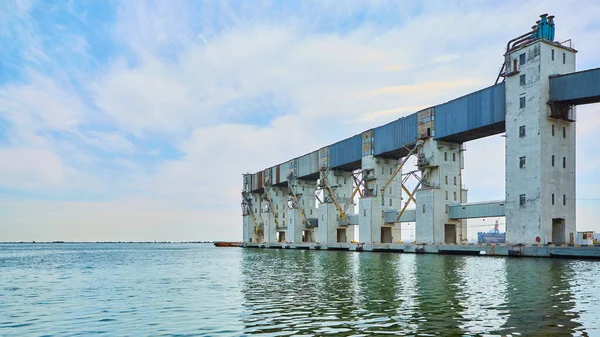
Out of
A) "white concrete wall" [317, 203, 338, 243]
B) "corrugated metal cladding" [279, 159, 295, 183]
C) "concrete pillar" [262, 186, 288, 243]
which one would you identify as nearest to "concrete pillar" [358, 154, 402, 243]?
"white concrete wall" [317, 203, 338, 243]

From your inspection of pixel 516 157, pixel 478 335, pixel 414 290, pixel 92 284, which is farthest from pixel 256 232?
pixel 478 335

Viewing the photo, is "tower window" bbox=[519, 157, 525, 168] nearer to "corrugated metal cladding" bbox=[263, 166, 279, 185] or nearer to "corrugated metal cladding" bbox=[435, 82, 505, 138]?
"corrugated metal cladding" bbox=[435, 82, 505, 138]

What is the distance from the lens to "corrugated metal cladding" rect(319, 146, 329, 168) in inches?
4024

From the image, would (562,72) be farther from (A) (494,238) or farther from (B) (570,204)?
(A) (494,238)

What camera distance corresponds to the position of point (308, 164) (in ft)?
361

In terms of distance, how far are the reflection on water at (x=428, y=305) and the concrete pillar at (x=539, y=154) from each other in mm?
22016

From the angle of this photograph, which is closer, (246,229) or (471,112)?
(471,112)

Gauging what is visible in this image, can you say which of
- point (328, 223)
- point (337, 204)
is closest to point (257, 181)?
point (328, 223)

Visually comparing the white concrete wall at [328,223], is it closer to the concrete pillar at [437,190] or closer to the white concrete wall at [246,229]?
the concrete pillar at [437,190]

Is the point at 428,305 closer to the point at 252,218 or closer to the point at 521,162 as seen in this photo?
the point at 521,162

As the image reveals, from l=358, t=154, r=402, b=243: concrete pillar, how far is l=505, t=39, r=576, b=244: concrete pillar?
96.3ft

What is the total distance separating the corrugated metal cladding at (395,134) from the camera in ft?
253

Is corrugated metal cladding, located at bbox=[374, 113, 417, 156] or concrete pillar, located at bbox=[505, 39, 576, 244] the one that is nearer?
concrete pillar, located at bbox=[505, 39, 576, 244]

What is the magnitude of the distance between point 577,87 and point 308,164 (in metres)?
63.2
